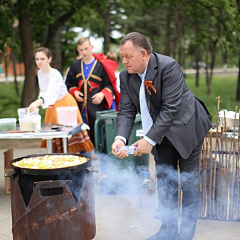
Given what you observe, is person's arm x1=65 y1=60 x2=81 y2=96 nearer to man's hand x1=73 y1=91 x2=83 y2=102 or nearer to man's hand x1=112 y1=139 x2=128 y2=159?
man's hand x1=73 y1=91 x2=83 y2=102

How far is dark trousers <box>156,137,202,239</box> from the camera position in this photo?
376 centimetres

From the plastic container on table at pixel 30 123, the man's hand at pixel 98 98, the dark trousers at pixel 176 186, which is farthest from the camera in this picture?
the man's hand at pixel 98 98

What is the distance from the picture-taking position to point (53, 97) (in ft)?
17.3

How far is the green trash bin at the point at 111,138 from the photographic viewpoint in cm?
535

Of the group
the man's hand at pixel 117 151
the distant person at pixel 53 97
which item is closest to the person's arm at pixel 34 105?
the distant person at pixel 53 97

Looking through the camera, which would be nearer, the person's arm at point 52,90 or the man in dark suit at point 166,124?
the man in dark suit at point 166,124

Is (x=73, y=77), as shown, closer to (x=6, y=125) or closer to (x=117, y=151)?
(x=6, y=125)

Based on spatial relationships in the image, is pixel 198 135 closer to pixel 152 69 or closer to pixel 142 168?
pixel 152 69

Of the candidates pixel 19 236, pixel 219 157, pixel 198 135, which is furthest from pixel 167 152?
pixel 19 236

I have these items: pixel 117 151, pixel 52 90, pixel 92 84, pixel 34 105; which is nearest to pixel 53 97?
pixel 52 90

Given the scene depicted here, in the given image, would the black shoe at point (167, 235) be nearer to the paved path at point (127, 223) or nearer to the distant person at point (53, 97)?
the paved path at point (127, 223)

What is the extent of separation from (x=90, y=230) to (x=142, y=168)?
2.07 meters

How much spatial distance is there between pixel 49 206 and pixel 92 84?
10.0 ft

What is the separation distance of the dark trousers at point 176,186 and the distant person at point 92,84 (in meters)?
2.18
